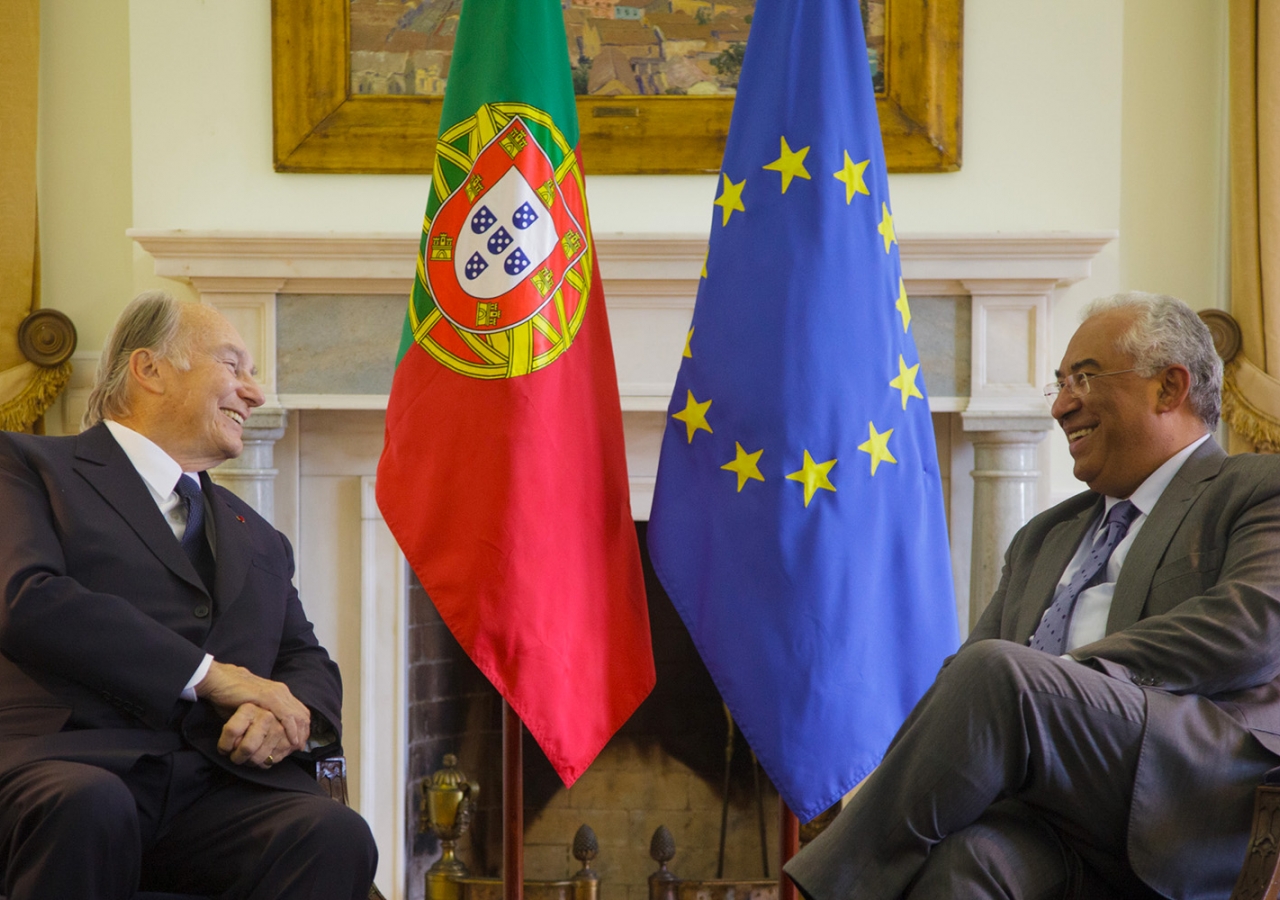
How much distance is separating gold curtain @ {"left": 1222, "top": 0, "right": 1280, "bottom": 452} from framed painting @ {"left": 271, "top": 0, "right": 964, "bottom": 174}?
72 centimetres

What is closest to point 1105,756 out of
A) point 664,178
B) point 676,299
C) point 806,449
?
point 806,449

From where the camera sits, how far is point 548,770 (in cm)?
372

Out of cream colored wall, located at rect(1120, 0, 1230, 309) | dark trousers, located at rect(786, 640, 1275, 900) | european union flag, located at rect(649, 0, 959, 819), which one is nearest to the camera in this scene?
dark trousers, located at rect(786, 640, 1275, 900)

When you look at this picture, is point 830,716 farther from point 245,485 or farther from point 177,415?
point 245,485

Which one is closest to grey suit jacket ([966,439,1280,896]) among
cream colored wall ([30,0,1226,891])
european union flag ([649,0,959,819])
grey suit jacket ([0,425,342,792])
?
european union flag ([649,0,959,819])

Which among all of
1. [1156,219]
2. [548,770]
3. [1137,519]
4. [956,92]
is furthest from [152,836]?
[1156,219]

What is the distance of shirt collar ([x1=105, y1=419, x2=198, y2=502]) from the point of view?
191 centimetres

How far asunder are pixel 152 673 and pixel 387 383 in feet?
5.31

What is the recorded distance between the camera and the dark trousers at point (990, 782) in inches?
55.9

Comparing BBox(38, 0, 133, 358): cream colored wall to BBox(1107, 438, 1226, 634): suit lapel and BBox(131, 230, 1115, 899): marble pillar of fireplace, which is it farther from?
BBox(1107, 438, 1226, 634): suit lapel

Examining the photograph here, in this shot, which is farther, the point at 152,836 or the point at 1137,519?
the point at 1137,519

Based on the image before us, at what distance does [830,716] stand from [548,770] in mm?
1833

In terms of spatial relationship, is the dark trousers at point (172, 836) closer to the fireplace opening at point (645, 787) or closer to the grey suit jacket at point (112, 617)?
the grey suit jacket at point (112, 617)

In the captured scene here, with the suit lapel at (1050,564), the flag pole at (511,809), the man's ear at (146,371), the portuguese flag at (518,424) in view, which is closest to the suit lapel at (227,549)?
the man's ear at (146,371)
